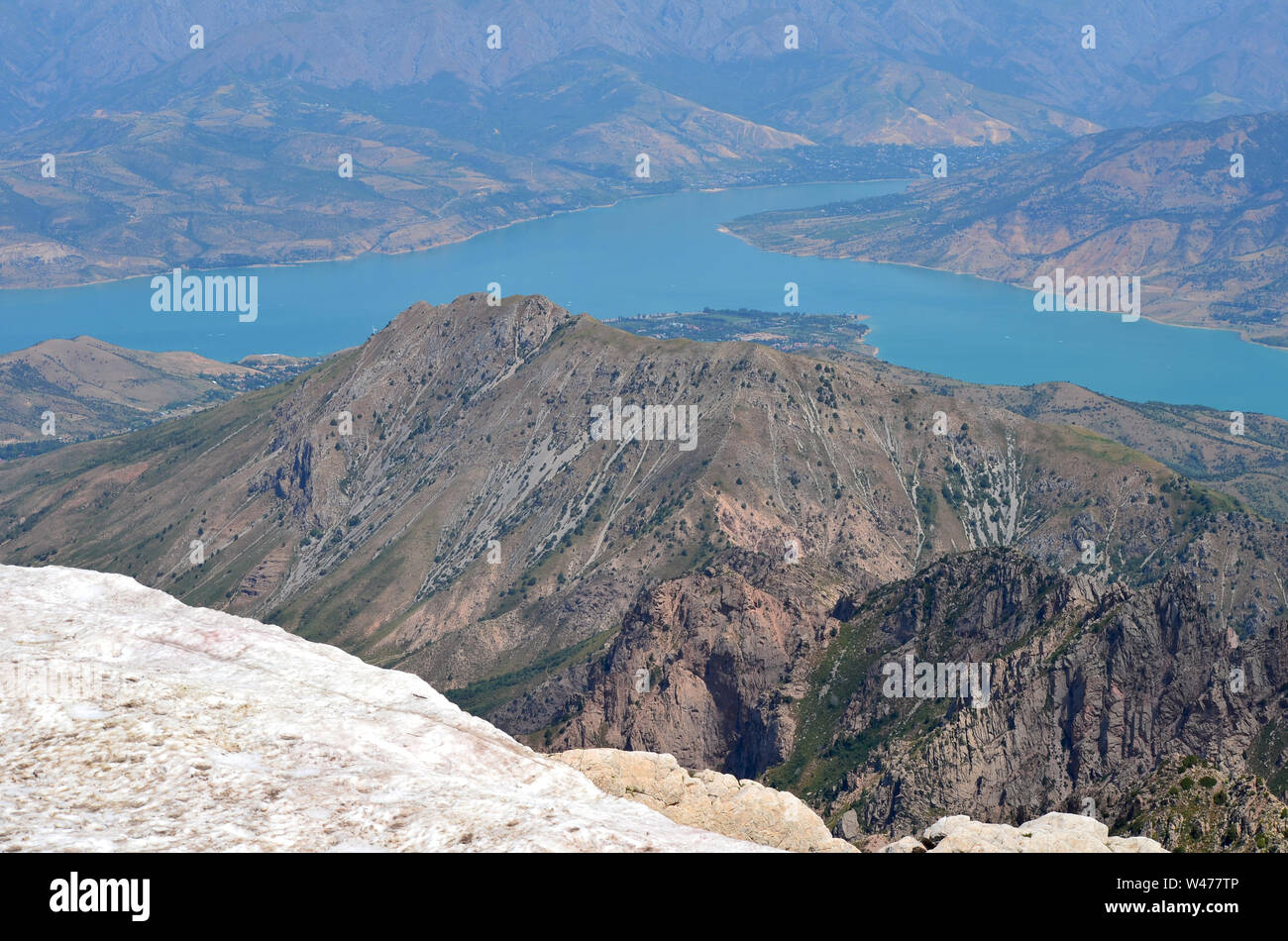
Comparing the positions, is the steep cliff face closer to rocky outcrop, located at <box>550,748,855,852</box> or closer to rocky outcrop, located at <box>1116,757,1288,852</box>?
rocky outcrop, located at <box>1116,757,1288,852</box>

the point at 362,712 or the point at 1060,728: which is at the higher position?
the point at 362,712

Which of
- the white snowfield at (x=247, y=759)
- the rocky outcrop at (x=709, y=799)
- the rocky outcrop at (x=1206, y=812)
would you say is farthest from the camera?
the rocky outcrop at (x=1206, y=812)

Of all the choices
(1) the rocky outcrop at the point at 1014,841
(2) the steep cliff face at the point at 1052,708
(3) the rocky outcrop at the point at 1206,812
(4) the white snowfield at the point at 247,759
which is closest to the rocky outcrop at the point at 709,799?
(1) the rocky outcrop at the point at 1014,841

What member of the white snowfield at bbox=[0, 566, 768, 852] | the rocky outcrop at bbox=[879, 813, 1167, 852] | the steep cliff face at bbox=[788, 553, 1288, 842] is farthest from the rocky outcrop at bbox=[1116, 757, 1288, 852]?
the white snowfield at bbox=[0, 566, 768, 852]

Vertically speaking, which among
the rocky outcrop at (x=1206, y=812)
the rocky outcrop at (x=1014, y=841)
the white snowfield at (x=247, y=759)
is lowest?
the rocky outcrop at (x=1206, y=812)

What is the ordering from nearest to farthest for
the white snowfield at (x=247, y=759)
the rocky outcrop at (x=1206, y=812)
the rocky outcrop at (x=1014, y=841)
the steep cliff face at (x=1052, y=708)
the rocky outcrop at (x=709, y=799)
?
the white snowfield at (x=247, y=759) → the rocky outcrop at (x=1014, y=841) → the rocky outcrop at (x=709, y=799) → the rocky outcrop at (x=1206, y=812) → the steep cliff face at (x=1052, y=708)

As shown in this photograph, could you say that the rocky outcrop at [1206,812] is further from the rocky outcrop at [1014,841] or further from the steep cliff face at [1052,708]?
the rocky outcrop at [1014,841]
